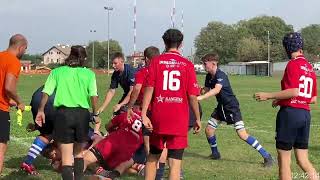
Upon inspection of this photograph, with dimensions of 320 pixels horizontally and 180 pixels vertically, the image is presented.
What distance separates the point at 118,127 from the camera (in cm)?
791

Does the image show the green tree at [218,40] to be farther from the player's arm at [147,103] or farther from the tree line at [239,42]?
the player's arm at [147,103]

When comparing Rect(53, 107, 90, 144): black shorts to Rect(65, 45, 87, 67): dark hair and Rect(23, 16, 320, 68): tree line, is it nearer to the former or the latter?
Rect(65, 45, 87, 67): dark hair

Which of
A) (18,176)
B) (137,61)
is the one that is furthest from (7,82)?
(137,61)

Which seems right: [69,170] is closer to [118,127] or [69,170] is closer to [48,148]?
[118,127]

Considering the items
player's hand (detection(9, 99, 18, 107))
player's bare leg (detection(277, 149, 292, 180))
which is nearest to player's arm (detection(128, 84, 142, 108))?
player's hand (detection(9, 99, 18, 107))

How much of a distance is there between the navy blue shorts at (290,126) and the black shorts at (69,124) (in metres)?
2.46

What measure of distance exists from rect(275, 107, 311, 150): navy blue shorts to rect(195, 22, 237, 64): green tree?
4830 inches

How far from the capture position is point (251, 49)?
124 metres

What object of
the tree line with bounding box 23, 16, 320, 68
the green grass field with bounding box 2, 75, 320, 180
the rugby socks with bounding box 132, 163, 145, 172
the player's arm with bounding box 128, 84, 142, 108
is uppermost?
the tree line with bounding box 23, 16, 320, 68

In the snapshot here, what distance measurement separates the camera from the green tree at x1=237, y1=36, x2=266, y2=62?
124 meters

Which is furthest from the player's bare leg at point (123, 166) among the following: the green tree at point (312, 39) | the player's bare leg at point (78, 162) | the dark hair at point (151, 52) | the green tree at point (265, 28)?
the green tree at point (312, 39)

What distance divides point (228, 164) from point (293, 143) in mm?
3025

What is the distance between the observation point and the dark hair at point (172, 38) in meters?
6.14

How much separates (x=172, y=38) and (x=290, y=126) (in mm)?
1752
